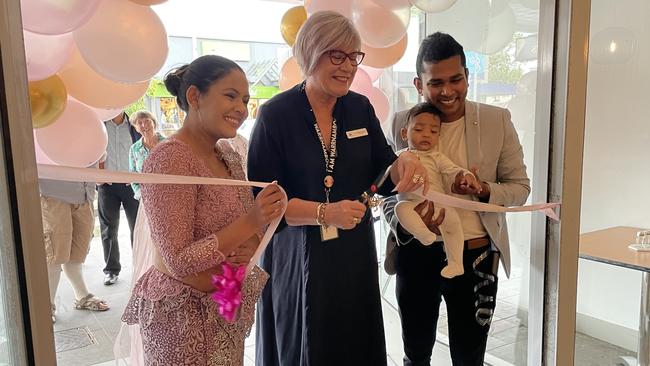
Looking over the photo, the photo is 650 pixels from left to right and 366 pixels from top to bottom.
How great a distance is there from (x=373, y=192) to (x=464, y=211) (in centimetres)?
34

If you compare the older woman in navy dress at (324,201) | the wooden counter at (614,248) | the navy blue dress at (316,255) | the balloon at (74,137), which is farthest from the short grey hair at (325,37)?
the wooden counter at (614,248)

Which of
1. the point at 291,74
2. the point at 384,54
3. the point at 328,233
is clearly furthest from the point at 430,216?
the point at 291,74

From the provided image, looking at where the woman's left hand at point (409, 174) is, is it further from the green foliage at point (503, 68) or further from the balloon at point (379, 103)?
the balloon at point (379, 103)

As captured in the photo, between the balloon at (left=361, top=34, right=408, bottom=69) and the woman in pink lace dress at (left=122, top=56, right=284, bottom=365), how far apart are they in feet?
4.01

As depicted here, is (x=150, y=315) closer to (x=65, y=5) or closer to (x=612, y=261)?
(x=65, y=5)

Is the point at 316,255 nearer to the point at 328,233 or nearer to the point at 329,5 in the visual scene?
the point at 328,233

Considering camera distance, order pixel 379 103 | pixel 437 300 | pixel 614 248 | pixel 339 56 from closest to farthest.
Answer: pixel 339 56, pixel 437 300, pixel 614 248, pixel 379 103

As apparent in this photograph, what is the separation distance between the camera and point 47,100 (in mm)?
1562

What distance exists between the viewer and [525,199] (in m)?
1.56

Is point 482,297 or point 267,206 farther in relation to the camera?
point 482,297

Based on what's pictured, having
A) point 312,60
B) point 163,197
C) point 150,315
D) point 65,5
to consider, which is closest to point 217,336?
point 150,315

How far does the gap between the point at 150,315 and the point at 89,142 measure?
98 cm

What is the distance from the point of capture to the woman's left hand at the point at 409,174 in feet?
4.65

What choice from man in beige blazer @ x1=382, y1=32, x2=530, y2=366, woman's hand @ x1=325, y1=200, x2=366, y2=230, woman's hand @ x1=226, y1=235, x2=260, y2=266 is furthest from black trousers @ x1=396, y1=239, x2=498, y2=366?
woman's hand @ x1=226, y1=235, x2=260, y2=266
